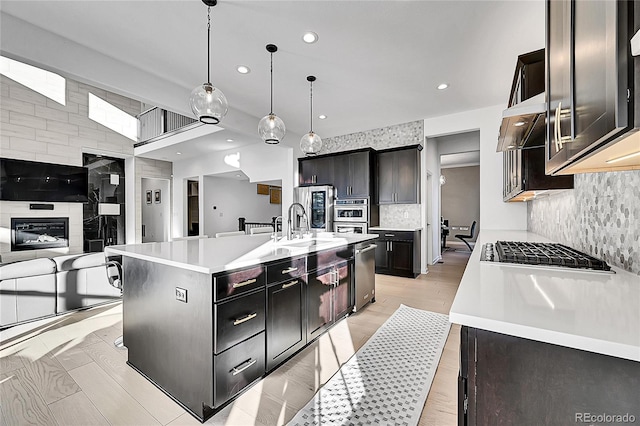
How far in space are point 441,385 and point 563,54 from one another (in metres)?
1.98

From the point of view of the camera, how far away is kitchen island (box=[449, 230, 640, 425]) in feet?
2.02

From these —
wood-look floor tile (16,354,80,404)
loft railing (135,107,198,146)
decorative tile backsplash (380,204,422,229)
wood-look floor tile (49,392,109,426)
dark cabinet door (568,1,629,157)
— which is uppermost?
loft railing (135,107,198,146)

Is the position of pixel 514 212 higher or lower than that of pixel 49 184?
lower

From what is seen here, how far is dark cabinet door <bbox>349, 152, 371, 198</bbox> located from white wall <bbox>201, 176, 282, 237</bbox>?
4478mm

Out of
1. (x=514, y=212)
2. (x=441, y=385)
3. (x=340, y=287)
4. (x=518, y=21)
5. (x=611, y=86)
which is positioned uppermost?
(x=518, y=21)

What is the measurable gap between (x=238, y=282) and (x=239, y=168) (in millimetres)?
5653

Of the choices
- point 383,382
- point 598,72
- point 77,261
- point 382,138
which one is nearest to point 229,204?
point 382,138

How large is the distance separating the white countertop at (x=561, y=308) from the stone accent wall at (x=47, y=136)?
25.0 feet

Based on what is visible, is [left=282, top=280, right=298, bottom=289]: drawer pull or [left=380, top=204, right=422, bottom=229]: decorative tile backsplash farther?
[left=380, top=204, right=422, bottom=229]: decorative tile backsplash

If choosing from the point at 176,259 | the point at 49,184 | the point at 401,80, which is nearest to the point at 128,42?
the point at 176,259

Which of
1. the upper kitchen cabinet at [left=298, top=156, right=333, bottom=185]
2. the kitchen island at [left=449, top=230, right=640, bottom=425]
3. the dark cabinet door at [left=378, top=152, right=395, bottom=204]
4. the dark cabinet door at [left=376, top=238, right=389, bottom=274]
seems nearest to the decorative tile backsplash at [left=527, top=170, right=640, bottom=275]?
the kitchen island at [left=449, top=230, right=640, bottom=425]

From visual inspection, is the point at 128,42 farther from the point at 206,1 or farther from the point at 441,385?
the point at 441,385

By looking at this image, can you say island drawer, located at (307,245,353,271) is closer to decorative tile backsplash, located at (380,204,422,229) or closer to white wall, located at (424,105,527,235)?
decorative tile backsplash, located at (380,204,422,229)

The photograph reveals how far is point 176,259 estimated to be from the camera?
1.70 meters
